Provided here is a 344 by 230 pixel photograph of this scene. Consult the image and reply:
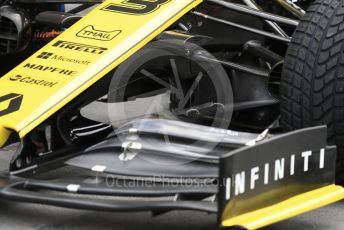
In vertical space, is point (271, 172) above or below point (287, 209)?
above

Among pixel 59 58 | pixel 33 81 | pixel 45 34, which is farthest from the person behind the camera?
pixel 45 34

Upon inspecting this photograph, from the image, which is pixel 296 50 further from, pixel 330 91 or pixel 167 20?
pixel 167 20

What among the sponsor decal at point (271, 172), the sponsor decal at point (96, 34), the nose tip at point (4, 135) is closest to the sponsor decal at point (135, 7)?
the sponsor decal at point (96, 34)

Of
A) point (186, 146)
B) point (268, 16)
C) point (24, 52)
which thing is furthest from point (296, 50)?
point (24, 52)

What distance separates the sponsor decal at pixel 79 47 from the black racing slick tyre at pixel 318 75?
79cm

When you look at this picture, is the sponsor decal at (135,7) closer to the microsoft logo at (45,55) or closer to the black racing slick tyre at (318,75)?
the microsoft logo at (45,55)

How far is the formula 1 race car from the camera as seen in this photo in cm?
314

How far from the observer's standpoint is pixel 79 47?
3889mm

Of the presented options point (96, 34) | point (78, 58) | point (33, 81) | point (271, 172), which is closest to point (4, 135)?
point (33, 81)

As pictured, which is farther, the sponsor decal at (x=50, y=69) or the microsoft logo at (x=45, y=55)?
the microsoft logo at (x=45, y=55)

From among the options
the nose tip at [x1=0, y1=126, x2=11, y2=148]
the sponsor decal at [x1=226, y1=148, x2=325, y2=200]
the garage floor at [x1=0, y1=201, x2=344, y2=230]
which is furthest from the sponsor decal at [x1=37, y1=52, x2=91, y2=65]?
the sponsor decal at [x1=226, y1=148, x2=325, y2=200]

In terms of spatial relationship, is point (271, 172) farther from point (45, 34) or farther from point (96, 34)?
point (45, 34)

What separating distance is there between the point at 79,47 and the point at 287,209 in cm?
127

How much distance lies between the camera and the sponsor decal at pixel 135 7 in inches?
155
